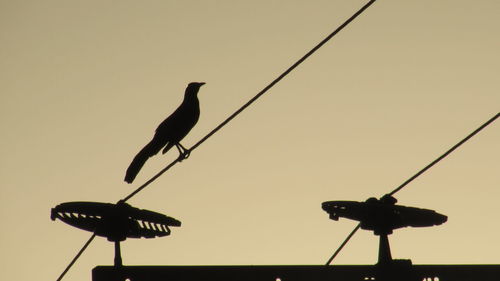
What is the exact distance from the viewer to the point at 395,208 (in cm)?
558

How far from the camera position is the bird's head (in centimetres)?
1068

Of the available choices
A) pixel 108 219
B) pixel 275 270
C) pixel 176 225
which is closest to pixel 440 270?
pixel 275 270

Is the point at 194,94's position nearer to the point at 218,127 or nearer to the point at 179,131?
the point at 179,131

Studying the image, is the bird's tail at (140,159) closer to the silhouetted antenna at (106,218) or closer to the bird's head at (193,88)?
the bird's head at (193,88)

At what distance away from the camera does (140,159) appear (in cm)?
889

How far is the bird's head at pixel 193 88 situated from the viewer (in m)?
10.7

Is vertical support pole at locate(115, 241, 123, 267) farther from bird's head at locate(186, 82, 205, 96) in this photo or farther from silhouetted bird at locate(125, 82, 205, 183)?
bird's head at locate(186, 82, 205, 96)

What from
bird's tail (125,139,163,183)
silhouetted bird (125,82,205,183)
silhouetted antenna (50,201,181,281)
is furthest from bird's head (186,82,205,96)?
silhouetted antenna (50,201,181,281)

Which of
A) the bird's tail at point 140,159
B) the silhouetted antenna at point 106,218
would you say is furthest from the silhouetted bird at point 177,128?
the silhouetted antenna at point 106,218

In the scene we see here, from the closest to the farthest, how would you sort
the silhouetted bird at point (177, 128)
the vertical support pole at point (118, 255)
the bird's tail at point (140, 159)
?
the vertical support pole at point (118, 255) < the bird's tail at point (140, 159) < the silhouetted bird at point (177, 128)

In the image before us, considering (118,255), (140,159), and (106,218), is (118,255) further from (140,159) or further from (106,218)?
(140,159)

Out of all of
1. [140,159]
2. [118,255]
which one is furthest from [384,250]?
[140,159]

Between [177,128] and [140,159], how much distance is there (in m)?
1.28

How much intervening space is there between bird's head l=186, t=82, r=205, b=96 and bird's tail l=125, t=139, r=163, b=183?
1215 millimetres
